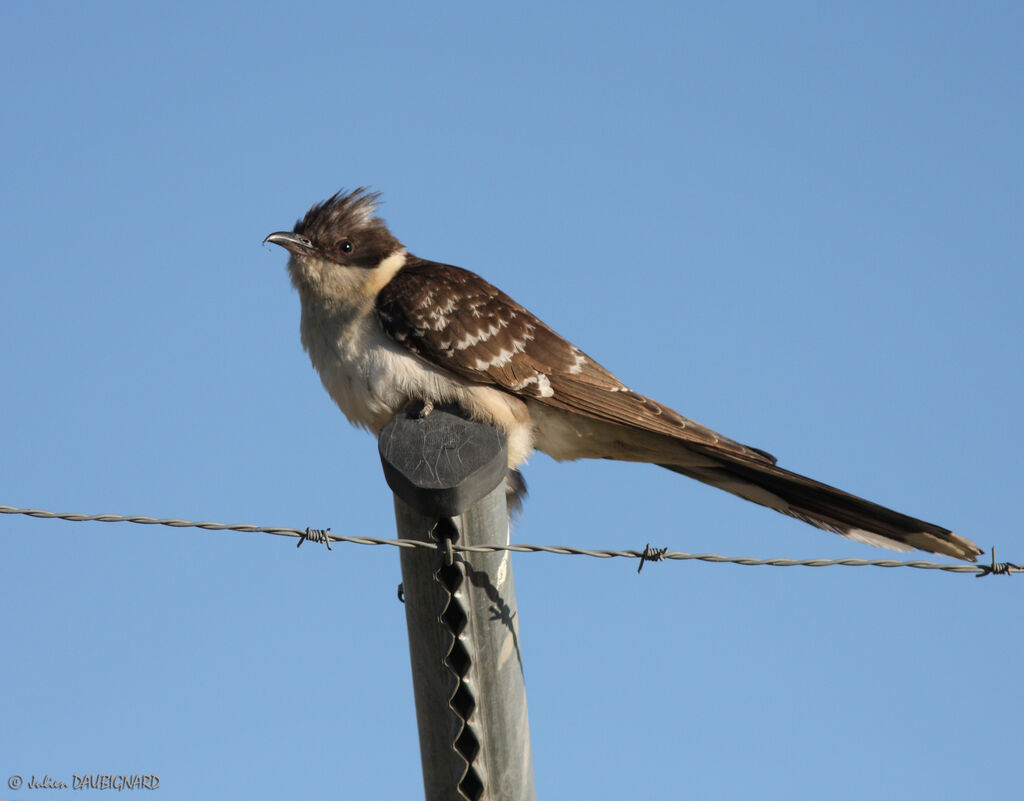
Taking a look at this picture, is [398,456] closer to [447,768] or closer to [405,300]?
[447,768]

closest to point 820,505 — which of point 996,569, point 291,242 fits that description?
point 996,569

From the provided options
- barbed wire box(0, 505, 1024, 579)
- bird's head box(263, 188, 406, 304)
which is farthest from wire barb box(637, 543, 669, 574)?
bird's head box(263, 188, 406, 304)

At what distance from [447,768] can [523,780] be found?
0.22 metres

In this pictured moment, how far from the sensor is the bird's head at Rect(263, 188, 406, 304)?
16.8 ft

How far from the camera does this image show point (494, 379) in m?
4.67

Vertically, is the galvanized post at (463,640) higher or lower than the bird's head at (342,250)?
lower

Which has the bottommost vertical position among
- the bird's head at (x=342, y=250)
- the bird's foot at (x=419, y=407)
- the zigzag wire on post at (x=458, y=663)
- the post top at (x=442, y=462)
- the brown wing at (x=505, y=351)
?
the zigzag wire on post at (x=458, y=663)

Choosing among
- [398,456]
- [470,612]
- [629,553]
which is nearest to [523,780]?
[470,612]

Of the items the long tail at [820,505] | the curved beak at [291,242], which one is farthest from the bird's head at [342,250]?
the long tail at [820,505]

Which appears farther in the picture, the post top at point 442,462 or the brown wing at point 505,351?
the brown wing at point 505,351

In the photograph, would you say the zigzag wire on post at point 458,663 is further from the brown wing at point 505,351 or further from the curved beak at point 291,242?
the curved beak at point 291,242

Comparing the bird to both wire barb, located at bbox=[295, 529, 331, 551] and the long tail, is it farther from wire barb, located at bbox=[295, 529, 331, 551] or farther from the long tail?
wire barb, located at bbox=[295, 529, 331, 551]

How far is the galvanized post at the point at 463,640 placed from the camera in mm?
2977

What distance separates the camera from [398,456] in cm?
322
